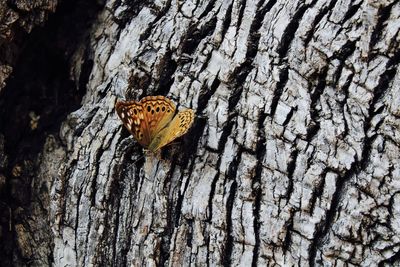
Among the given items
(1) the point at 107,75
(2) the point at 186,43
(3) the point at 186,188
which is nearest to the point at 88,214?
(3) the point at 186,188

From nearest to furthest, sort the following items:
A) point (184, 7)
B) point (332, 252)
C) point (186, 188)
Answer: point (332, 252)
point (186, 188)
point (184, 7)

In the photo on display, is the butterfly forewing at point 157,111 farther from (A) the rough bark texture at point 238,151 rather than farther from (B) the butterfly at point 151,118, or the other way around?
(A) the rough bark texture at point 238,151

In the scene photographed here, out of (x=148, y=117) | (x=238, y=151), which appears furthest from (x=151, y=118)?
(x=238, y=151)

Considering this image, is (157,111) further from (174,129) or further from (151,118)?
(174,129)

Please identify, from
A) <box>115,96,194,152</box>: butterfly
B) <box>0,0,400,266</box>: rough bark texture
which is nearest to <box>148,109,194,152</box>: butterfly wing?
<box>115,96,194,152</box>: butterfly

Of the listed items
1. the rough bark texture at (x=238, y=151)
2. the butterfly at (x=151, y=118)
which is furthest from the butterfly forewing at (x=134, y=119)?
the rough bark texture at (x=238, y=151)

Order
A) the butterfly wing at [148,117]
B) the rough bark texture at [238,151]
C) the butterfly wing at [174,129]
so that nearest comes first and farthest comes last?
1. the rough bark texture at [238,151]
2. the butterfly wing at [174,129]
3. the butterfly wing at [148,117]

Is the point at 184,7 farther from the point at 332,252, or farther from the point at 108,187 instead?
the point at 332,252
